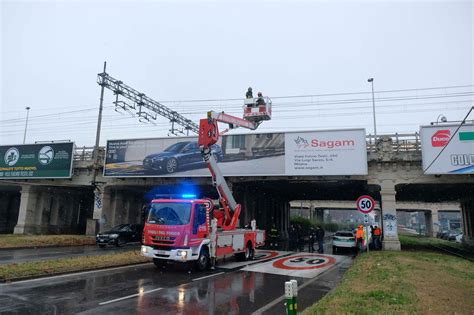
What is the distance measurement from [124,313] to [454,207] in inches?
2845

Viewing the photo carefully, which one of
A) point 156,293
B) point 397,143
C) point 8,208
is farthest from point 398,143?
point 8,208

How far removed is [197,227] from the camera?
12766 millimetres

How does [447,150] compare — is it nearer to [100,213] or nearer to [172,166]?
[172,166]

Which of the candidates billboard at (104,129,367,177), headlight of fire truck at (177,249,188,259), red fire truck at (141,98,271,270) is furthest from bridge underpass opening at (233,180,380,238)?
headlight of fire truck at (177,249,188,259)

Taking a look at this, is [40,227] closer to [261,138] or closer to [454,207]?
[261,138]

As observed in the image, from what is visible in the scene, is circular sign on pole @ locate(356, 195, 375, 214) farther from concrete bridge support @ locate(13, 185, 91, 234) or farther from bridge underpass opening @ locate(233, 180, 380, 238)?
concrete bridge support @ locate(13, 185, 91, 234)

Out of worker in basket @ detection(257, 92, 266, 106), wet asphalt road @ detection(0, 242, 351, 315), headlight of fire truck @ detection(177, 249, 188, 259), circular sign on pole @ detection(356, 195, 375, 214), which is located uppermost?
worker in basket @ detection(257, 92, 266, 106)

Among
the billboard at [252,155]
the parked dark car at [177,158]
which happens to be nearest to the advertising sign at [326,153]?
the billboard at [252,155]

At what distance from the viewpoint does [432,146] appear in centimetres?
2197

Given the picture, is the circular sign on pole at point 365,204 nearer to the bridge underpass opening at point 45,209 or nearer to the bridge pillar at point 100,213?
the bridge pillar at point 100,213

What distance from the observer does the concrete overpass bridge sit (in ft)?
77.0

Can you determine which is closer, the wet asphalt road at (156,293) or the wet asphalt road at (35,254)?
the wet asphalt road at (156,293)

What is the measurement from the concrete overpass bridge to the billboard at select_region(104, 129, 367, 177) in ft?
3.95

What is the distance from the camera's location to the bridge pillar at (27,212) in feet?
106
